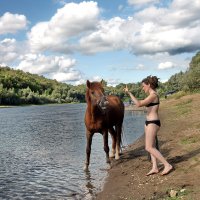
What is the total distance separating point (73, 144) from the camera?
71.2 ft

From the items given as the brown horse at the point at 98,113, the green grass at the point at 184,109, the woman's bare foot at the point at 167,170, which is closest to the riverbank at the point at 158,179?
the woman's bare foot at the point at 167,170

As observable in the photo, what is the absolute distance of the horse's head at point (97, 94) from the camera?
39.4 ft

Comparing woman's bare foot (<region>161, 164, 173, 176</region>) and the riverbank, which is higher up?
woman's bare foot (<region>161, 164, 173, 176</region>)

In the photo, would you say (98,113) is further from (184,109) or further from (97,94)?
(184,109)

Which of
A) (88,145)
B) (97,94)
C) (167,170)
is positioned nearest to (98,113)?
(97,94)

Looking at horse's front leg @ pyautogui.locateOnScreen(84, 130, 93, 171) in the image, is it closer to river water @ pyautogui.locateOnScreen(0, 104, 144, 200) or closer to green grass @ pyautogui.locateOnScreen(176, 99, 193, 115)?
river water @ pyautogui.locateOnScreen(0, 104, 144, 200)

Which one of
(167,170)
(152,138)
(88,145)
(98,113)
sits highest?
(98,113)

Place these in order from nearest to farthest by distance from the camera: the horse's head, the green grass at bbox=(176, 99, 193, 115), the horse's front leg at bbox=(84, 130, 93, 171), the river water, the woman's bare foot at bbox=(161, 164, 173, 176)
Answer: the woman's bare foot at bbox=(161, 164, 173, 176), the river water, the horse's head, the horse's front leg at bbox=(84, 130, 93, 171), the green grass at bbox=(176, 99, 193, 115)

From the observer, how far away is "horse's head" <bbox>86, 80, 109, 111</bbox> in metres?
12.0

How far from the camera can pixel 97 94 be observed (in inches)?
480

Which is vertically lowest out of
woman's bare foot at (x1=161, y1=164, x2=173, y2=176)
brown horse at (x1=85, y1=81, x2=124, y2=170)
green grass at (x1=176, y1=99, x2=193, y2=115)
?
woman's bare foot at (x1=161, y1=164, x2=173, y2=176)

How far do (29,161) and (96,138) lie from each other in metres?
7.68

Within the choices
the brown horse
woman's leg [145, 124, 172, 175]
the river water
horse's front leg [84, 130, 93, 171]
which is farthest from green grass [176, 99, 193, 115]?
woman's leg [145, 124, 172, 175]

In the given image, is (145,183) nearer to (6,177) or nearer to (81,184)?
(81,184)
